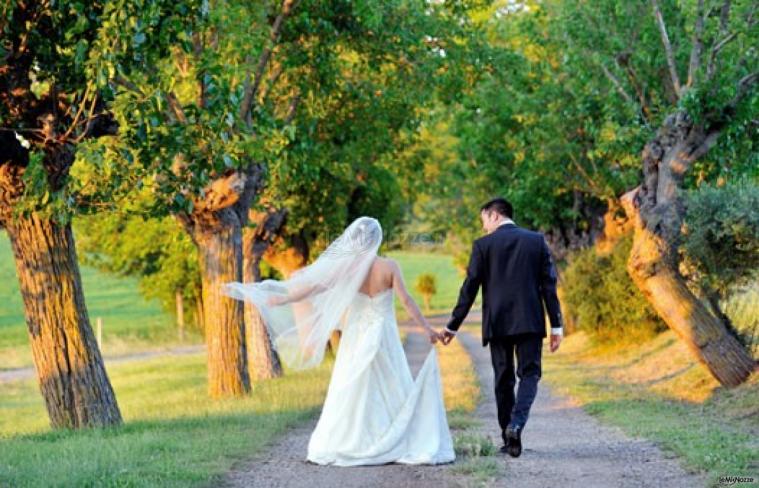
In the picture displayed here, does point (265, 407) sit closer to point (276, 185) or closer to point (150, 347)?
point (276, 185)

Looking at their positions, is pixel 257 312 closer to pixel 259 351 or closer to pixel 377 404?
pixel 259 351

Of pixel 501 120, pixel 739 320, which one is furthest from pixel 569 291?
pixel 739 320

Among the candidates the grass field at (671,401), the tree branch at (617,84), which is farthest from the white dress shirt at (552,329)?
the tree branch at (617,84)

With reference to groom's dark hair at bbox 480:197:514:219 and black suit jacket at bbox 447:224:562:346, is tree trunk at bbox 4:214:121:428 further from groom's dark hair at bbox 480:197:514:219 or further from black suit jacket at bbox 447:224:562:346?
groom's dark hair at bbox 480:197:514:219

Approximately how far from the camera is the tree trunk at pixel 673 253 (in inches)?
663

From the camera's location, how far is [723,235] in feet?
54.4

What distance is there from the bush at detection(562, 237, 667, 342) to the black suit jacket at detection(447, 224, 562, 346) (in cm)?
1753

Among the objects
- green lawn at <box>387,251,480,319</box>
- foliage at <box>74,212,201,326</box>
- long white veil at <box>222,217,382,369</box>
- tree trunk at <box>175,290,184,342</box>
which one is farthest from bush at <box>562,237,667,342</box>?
green lawn at <box>387,251,480,319</box>

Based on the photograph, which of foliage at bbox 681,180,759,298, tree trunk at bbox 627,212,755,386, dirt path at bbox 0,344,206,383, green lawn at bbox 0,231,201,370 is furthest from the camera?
green lawn at bbox 0,231,201,370

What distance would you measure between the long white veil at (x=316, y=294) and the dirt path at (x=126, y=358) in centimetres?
2490

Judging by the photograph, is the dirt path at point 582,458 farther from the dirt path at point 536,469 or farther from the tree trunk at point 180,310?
the tree trunk at point 180,310

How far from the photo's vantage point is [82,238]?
156 feet

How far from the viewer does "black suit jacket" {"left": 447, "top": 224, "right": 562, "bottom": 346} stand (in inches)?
418

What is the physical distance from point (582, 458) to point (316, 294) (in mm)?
2943
